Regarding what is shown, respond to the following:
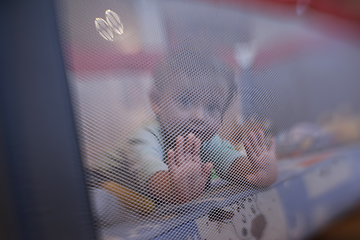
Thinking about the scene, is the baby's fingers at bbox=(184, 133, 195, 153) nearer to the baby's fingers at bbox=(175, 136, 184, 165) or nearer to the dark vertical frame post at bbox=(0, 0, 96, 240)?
the baby's fingers at bbox=(175, 136, 184, 165)

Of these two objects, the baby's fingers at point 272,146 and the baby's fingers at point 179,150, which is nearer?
the baby's fingers at point 179,150

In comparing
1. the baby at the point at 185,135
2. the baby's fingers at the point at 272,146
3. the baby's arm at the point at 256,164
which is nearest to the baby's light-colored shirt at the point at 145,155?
the baby at the point at 185,135

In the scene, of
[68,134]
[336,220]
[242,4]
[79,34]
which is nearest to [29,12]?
[79,34]

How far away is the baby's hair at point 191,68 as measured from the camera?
480 mm

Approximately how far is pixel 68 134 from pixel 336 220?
0.72 metres

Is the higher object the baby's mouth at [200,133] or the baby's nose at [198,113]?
the baby's nose at [198,113]

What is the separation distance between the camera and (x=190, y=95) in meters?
0.50

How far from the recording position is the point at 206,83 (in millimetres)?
515

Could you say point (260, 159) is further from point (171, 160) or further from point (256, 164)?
point (171, 160)

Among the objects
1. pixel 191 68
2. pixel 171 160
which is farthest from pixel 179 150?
pixel 191 68

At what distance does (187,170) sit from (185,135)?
56 mm

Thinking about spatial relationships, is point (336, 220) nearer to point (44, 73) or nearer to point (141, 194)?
point (141, 194)

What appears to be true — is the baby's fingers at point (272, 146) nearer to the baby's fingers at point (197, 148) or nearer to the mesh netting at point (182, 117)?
the mesh netting at point (182, 117)

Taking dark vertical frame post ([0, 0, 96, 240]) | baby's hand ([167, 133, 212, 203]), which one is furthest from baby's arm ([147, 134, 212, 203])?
dark vertical frame post ([0, 0, 96, 240])
